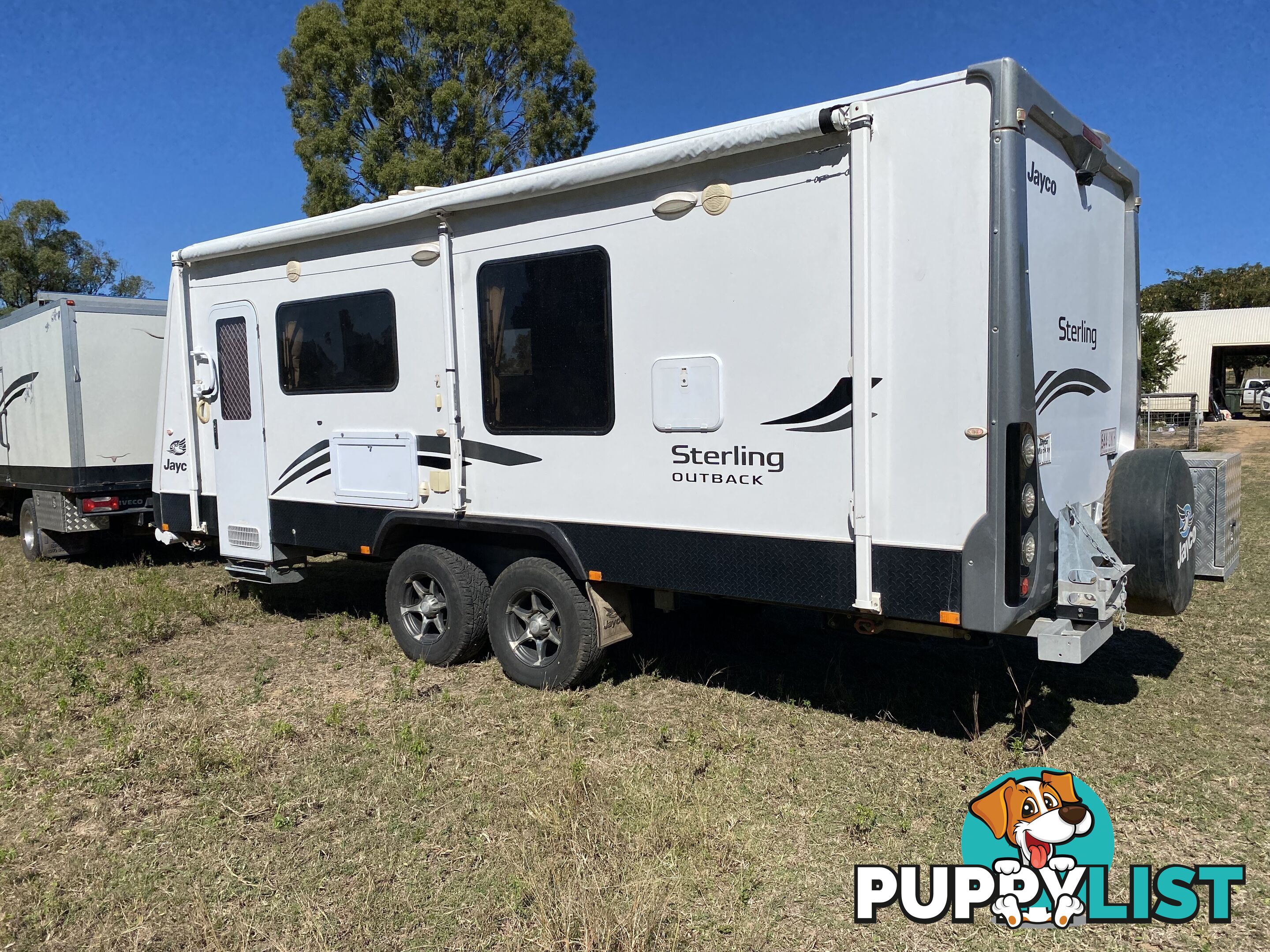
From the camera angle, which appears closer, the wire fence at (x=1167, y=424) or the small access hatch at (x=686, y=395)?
the small access hatch at (x=686, y=395)

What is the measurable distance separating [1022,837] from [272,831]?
2.90 m

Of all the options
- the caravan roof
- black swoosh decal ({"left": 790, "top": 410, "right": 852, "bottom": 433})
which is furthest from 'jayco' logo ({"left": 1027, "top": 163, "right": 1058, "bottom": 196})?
black swoosh decal ({"left": 790, "top": 410, "right": 852, "bottom": 433})

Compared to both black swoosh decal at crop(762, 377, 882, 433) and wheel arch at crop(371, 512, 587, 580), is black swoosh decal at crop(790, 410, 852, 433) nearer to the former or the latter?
black swoosh decal at crop(762, 377, 882, 433)

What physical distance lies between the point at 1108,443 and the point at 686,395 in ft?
7.71

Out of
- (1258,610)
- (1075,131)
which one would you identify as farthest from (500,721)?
(1258,610)

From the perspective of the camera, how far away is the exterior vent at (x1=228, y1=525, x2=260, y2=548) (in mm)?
6840

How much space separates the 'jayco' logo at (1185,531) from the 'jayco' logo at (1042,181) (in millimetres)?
1601

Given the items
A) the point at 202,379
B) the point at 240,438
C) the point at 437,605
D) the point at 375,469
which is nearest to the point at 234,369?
the point at 202,379

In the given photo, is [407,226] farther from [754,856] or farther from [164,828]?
[754,856]

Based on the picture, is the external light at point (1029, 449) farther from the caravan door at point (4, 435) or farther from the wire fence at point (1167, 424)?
the caravan door at point (4, 435)

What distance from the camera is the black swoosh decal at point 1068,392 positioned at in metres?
4.04

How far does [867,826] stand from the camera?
146 inches

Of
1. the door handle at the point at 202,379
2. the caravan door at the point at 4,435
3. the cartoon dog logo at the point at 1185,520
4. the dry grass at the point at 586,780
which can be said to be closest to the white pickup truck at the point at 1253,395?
the dry grass at the point at 586,780

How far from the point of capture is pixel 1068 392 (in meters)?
4.34
